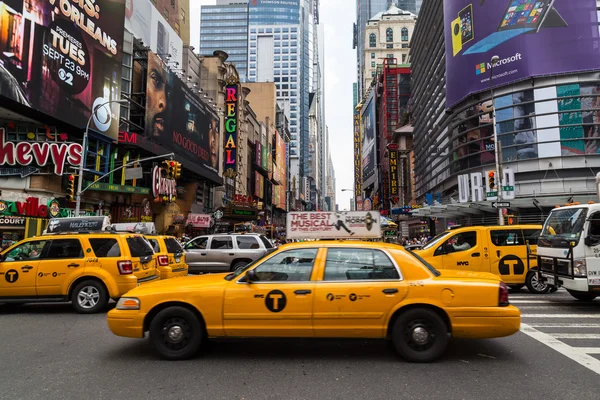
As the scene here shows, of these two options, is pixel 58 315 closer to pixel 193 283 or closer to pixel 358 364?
pixel 193 283

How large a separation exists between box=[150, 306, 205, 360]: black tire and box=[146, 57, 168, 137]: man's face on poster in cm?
3147

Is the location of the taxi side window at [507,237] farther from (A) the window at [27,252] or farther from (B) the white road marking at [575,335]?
(A) the window at [27,252]

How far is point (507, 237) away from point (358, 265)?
7679 millimetres

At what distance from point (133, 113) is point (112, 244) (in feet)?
98.1

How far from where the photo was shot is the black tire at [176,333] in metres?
5.15

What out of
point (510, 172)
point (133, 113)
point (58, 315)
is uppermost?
point (133, 113)

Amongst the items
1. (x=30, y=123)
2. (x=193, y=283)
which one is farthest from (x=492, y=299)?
(x=30, y=123)

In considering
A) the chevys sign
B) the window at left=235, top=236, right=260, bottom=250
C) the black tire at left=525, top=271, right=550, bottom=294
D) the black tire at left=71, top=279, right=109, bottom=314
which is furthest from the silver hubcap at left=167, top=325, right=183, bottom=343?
the chevys sign

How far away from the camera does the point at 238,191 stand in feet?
203

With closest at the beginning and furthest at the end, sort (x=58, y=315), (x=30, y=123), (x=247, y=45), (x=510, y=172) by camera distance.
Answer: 1. (x=58, y=315)
2. (x=30, y=123)
3. (x=510, y=172)
4. (x=247, y=45)

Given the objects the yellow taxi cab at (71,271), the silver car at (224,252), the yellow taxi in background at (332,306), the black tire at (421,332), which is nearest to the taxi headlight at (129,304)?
the yellow taxi in background at (332,306)

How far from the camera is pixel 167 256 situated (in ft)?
36.6

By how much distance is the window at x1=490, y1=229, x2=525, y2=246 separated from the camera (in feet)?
36.1

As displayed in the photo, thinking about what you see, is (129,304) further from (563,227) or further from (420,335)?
(563,227)
